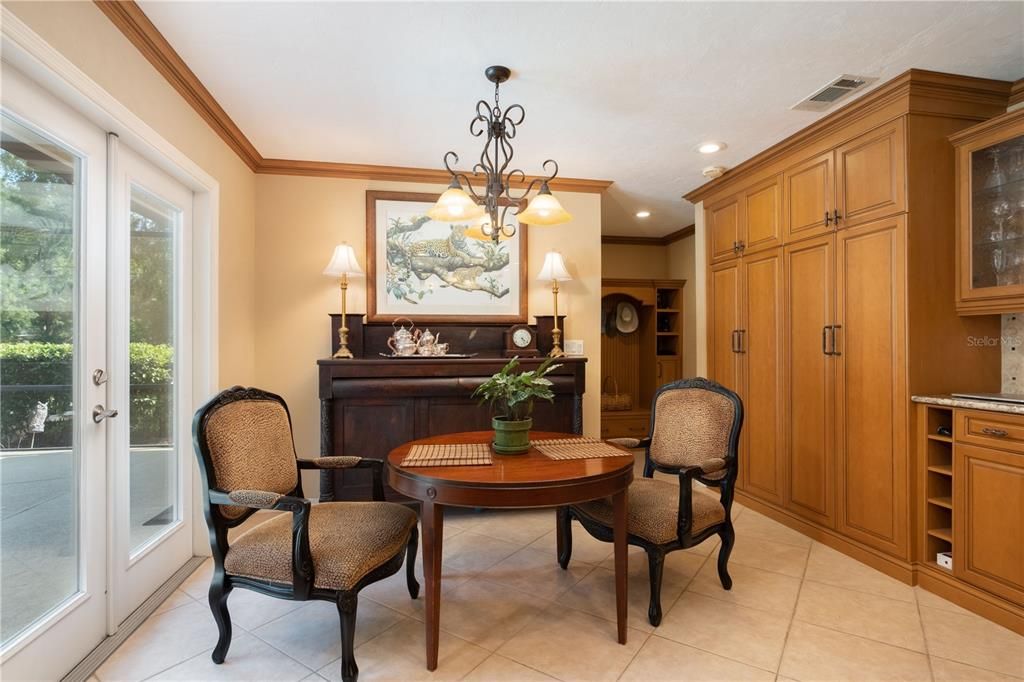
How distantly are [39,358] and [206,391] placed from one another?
43.9 inches

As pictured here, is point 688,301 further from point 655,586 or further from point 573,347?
point 655,586

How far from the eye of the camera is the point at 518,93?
2572 mm

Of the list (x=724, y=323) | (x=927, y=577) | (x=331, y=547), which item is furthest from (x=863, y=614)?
(x=331, y=547)

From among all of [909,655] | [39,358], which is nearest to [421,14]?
[39,358]

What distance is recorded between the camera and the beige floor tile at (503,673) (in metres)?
1.75

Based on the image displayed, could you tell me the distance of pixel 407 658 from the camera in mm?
1861

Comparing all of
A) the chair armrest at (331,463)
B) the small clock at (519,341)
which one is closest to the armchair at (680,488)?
the chair armrest at (331,463)

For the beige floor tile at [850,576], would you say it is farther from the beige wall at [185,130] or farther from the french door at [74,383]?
the beige wall at [185,130]

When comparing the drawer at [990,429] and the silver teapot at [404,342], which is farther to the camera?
the silver teapot at [404,342]

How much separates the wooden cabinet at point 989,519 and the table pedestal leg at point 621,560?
168 centimetres

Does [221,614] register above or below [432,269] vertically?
below

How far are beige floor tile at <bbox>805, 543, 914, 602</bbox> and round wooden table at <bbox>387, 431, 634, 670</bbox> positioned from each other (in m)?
1.35

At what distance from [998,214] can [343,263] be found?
3715 millimetres

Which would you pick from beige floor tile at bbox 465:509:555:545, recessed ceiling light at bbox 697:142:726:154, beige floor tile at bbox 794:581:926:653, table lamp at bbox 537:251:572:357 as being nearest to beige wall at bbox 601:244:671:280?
table lamp at bbox 537:251:572:357
